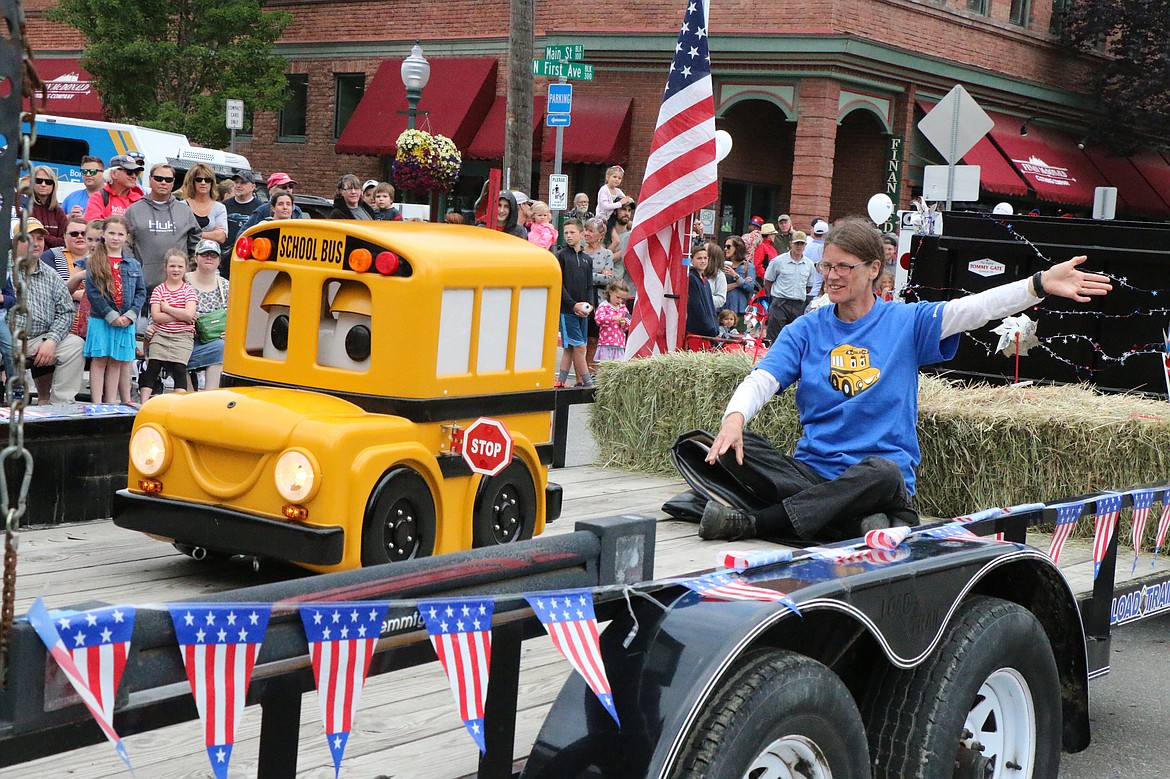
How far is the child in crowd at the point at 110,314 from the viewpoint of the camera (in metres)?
9.20

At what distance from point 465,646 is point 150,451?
2.29 m

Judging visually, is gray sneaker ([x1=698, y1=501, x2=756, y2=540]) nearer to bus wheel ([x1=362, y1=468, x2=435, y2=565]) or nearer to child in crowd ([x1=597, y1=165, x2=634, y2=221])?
bus wheel ([x1=362, y1=468, x2=435, y2=565])

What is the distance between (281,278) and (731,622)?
8.98 ft

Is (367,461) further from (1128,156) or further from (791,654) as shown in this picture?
(1128,156)

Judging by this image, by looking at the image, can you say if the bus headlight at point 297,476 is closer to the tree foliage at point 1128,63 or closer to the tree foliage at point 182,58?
the tree foliage at point 182,58

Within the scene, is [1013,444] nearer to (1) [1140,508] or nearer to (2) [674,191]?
(1) [1140,508]

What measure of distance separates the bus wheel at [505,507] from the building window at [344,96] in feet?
86.1

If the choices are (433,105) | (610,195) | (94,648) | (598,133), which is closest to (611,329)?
(610,195)

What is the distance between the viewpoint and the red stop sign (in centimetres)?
440

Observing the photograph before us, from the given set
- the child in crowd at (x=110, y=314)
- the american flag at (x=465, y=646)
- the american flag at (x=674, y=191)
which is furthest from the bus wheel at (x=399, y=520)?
the american flag at (x=674, y=191)

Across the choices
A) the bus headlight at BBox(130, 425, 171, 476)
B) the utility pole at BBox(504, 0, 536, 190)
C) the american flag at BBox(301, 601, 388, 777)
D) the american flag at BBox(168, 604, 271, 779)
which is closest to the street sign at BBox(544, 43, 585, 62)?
the utility pole at BBox(504, 0, 536, 190)

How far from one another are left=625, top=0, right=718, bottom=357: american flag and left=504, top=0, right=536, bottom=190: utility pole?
701 cm

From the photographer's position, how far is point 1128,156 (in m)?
31.3

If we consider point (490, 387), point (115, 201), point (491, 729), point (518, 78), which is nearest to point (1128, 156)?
point (518, 78)
